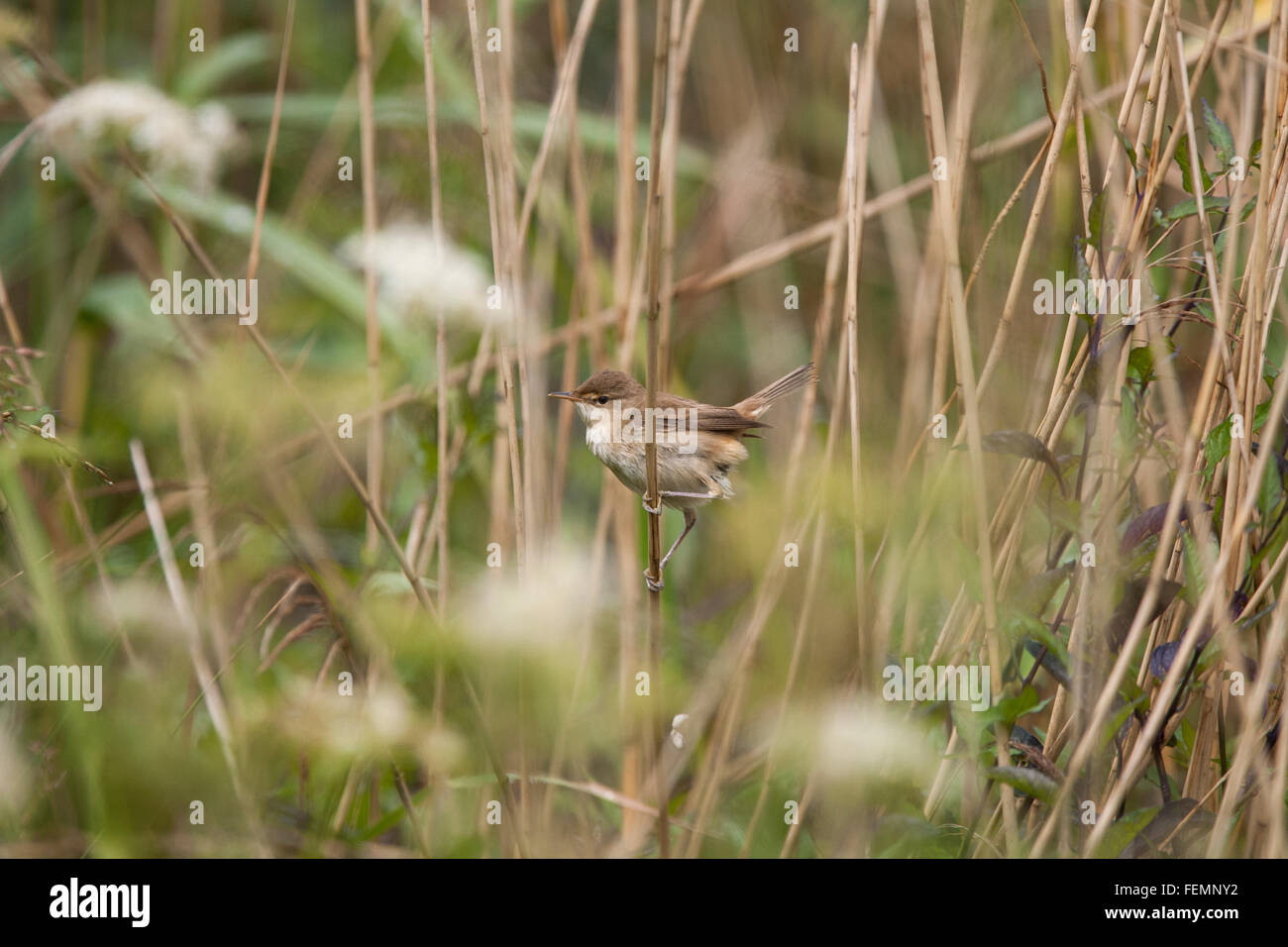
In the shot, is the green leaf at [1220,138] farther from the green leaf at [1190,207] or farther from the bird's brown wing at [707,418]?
the bird's brown wing at [707,418]

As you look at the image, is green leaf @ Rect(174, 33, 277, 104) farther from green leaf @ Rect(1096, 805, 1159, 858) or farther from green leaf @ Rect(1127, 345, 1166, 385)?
green leaf @ Rect(1096, 805, 1159, 858)

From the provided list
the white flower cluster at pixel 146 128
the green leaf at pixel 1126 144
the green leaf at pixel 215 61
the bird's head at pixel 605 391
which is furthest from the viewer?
the green leaf at pixel 215 61

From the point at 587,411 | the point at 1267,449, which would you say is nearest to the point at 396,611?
the point at 587,411

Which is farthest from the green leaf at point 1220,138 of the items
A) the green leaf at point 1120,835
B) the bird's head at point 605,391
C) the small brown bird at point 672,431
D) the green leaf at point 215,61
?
the green leaf at point 215,61

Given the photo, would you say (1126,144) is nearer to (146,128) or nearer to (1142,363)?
(1142,363)

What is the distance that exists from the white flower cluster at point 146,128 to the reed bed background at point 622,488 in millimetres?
15

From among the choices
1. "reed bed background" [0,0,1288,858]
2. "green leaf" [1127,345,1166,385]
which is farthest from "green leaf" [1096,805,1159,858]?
"green leaf" [1127,345,1166,385]

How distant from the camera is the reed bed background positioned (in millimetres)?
1751

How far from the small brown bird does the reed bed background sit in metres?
0.13

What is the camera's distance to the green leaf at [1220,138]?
5.73 feet

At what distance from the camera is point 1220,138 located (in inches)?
69.2

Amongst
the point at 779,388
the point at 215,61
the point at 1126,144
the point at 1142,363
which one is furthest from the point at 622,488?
the point at 215,61

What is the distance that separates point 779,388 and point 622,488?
0.45 m

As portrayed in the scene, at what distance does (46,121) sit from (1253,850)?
269 centimetres
